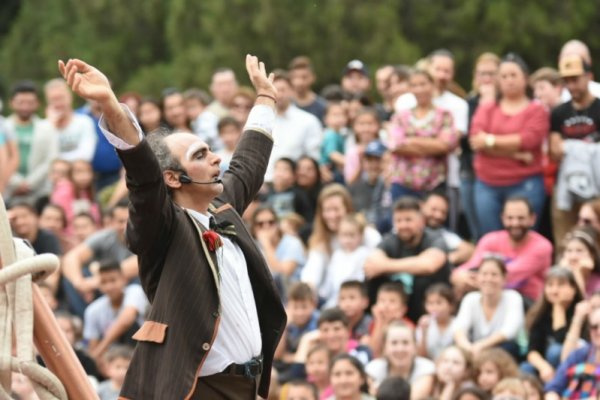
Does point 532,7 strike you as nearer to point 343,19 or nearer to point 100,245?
point 343,19

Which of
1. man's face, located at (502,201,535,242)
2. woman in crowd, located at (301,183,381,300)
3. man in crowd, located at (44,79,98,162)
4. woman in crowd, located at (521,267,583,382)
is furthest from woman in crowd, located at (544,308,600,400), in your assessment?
man in crowd, located at (44,79,98,162)

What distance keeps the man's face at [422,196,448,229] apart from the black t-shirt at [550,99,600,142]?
3.19 ft

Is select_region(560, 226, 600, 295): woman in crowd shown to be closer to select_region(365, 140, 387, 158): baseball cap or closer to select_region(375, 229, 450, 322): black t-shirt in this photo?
select_region(375, 229, 450, 322): black t-shirt

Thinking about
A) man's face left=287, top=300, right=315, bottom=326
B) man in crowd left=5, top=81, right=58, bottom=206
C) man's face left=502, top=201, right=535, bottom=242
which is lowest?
man's face left=287, top=300, right=315, bottom=326

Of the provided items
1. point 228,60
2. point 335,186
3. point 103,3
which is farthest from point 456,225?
point 103,3

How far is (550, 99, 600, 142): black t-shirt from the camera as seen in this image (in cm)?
1123

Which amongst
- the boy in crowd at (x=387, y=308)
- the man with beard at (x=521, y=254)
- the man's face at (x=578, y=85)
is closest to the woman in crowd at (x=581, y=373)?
the man with beard at (x=521, y=254)

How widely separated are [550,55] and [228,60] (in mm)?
4016

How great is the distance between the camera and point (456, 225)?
12344mm

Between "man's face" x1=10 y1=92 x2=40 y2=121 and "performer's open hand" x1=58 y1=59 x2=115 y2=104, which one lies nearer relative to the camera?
"performer's open hand" x1=58 y1=59 x2=115 y2=104

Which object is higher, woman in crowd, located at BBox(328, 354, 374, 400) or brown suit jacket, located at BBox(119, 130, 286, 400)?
brown suit jacket, located at BBox(119, 130, 286, 400)

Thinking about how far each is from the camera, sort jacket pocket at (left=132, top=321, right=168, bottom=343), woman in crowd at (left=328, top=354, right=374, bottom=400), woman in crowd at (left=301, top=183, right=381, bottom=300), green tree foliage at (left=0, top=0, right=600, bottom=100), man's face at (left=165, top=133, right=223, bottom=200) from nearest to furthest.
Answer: jacket pocket at (left=132, top=321, right=168, bottom=343), man's face at (left=165, top=133, right=223, bottom=200), woman in crowd at (left=328, top=354, right=374, bottom=400), woman in crowd at (left=301, top=183, right=381, bottom=300), green tree foliage at (left=0, top=0, right=600, bottom=100)

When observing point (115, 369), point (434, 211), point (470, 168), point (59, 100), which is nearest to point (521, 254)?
point (434, 211)

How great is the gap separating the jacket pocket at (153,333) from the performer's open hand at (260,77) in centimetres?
132
